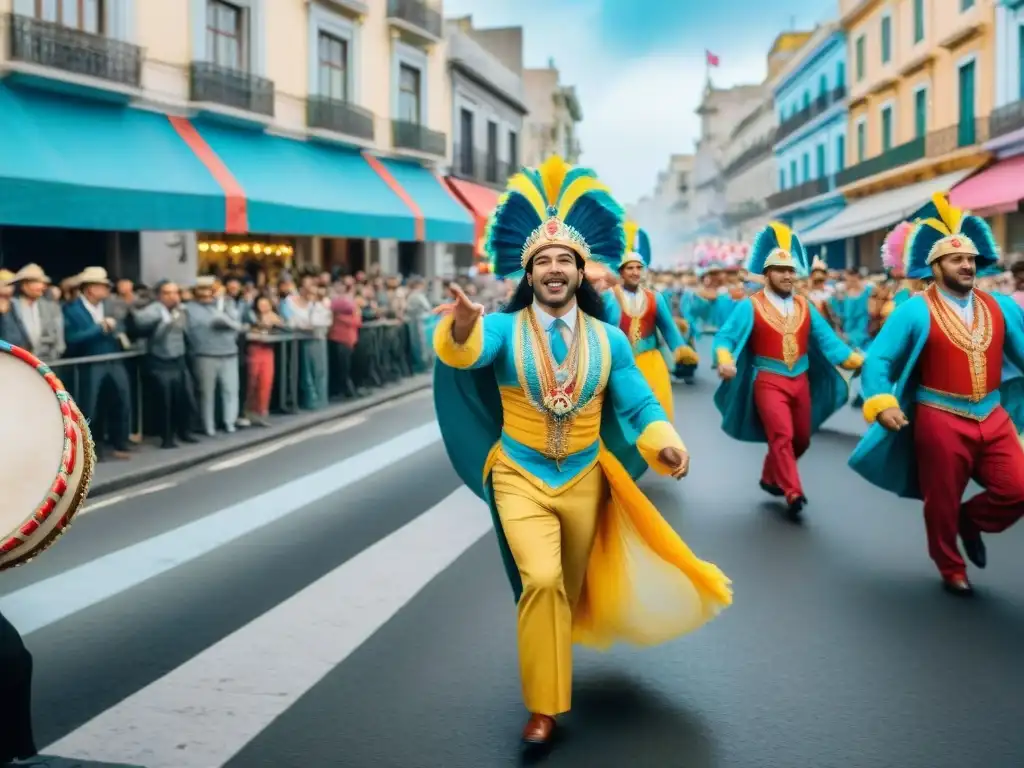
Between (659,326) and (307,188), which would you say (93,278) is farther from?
(307,188)

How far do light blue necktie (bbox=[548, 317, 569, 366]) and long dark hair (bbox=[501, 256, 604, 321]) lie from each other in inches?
6.9

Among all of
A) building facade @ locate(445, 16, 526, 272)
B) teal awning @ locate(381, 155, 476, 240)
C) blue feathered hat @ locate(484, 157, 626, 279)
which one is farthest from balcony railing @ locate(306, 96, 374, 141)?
blue feathered hat @ locate(484, 157, 626, 279)

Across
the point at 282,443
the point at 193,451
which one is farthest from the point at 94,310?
the point at 282,443

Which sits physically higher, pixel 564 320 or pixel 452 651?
pixel 564 320

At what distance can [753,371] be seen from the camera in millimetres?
8445

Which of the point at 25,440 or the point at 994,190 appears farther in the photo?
the point at 994,190

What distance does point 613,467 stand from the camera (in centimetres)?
451

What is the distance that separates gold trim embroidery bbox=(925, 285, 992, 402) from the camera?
5961mm

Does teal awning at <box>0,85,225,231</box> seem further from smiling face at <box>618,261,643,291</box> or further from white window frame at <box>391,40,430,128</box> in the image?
white window frame at <box>391,40,430,128</box>

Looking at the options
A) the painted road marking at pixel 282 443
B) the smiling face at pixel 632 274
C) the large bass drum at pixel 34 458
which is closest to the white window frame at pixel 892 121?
the painted road marking at pixel 282 443

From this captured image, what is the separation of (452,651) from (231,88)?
17.1 metres

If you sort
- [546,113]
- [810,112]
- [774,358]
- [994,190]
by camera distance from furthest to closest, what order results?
1. [546,113]
2. [810,112]
3. [994,190]
4. [774,358]

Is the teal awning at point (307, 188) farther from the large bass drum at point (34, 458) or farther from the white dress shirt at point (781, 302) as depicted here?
the large bass drum at point (34, 458)

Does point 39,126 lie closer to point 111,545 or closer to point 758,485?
point 111,545
